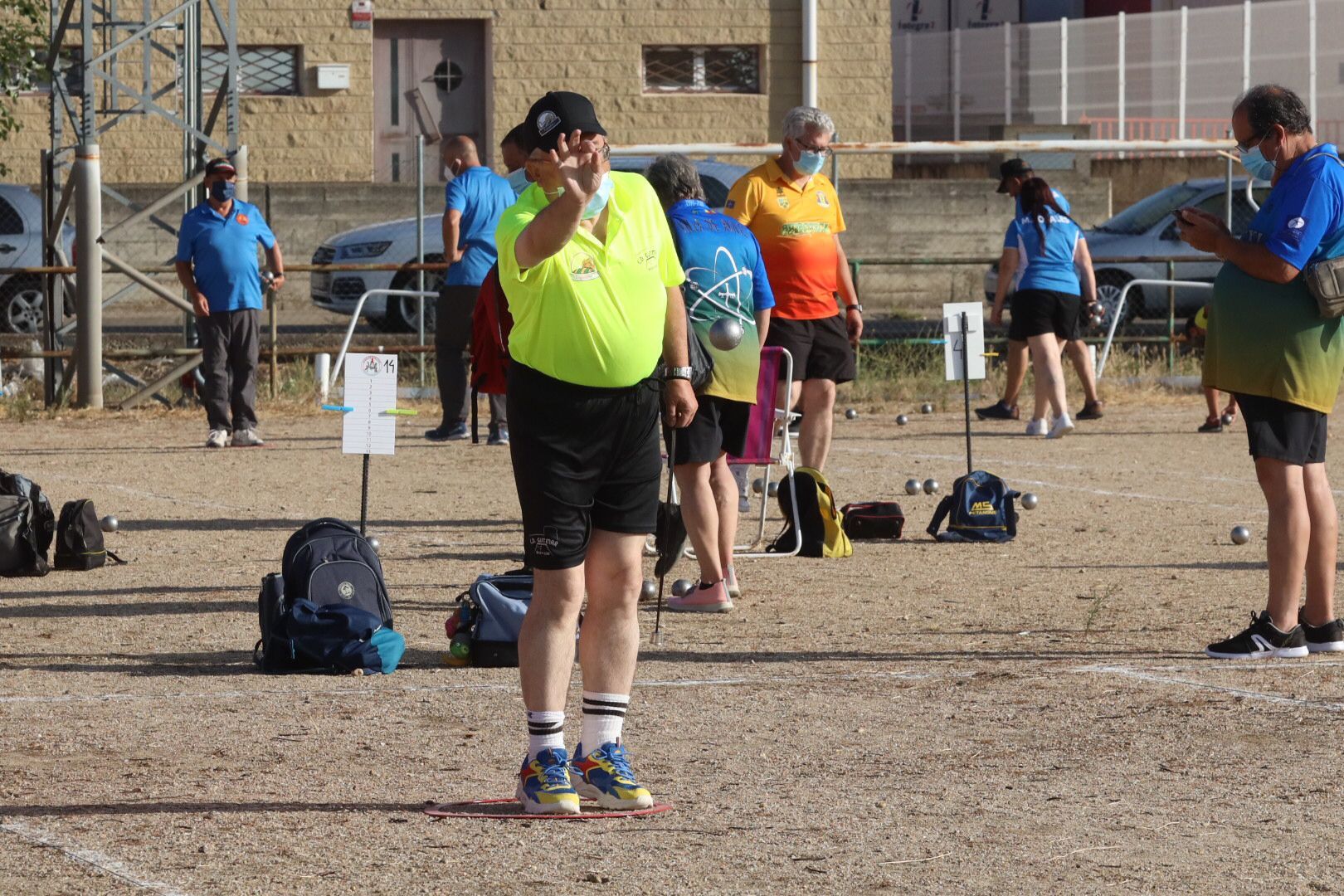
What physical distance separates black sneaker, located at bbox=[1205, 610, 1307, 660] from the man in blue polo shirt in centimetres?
869

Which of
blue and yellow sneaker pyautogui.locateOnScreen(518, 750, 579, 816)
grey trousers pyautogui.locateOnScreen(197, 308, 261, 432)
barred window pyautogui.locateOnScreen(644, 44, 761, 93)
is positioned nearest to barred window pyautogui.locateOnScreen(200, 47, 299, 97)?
barred window pyautogui.locateOnScreen(644, 44, 761, 93)

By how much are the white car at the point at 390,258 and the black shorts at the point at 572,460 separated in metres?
14.1

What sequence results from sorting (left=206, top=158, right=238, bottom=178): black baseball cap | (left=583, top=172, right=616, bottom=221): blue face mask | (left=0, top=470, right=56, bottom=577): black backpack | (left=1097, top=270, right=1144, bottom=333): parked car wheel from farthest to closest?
(left=1097, top=270, right=1144, bottom=333): parked car wheel
(left=206, top=158, right=238, bottom=178): black baseball cap
(left=0, top=470, right=56, bottom=577): black backpack
(left=583, top=172, right=616, bottom=221): blue face mask

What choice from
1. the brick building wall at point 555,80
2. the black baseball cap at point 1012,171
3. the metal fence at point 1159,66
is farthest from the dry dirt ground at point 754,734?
the metal fence at point 1159,66

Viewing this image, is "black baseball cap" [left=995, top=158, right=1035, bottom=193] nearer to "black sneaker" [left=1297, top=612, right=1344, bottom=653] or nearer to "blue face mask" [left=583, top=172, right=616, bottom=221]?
"black sneaker" [left=1297, top=612, right=1344, bottom=653]

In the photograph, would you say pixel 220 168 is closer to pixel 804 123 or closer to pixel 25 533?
pixel 25 533

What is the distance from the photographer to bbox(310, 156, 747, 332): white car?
20422 millimetres

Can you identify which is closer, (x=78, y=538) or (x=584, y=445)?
(x=584, y=445)

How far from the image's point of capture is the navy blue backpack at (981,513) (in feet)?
35.8

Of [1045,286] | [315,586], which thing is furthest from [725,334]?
[1045,286]

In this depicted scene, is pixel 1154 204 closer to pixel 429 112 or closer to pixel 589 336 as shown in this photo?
pixel 429 112

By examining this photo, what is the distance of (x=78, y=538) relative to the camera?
9.91m

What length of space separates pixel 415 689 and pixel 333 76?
21986 mm

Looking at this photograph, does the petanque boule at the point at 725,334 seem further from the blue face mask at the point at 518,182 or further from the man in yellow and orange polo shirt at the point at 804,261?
the blue face mask at the point at 518,182
